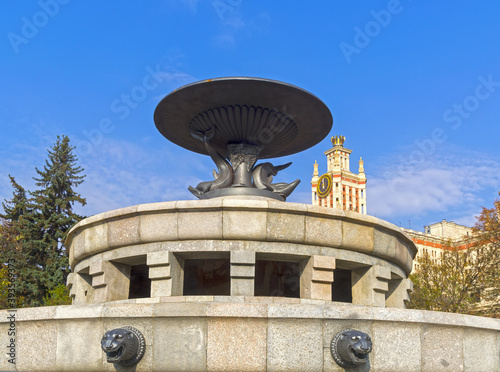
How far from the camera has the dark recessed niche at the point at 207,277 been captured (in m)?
9.77

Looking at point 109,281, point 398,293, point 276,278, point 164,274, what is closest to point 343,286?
point 398,293

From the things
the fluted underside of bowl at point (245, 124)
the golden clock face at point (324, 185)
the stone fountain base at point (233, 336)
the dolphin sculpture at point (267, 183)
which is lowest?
the stone fountain base at point (233, 336)

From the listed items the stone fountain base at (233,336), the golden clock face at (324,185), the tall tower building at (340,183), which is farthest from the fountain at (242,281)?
the tall tower building at (340,183)

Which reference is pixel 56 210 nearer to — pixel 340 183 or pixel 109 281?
pixel 109 281

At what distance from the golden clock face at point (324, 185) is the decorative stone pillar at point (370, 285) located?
105877mm

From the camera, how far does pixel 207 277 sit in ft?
32.4

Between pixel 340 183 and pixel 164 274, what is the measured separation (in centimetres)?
11456

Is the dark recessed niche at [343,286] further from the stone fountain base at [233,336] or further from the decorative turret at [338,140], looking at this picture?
the decorative turret at [338,140]

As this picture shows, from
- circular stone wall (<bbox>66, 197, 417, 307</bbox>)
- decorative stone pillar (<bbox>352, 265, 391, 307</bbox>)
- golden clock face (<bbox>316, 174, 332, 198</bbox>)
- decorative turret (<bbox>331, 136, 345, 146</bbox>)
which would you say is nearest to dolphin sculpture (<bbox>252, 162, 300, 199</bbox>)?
circular stone wall (<bbox>66, 197, 417, 307</bbox>)

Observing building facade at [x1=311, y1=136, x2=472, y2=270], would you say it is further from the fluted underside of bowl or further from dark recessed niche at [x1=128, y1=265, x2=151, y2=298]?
dark recessed niche at [x1=128, y1=265, x2=151, y2=298]

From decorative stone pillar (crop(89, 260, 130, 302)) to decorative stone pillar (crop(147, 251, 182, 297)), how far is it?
44.7 inches

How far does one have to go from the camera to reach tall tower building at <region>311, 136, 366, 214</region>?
12025cm

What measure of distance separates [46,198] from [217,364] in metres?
31.2

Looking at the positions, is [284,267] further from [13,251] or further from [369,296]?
[13,251]
